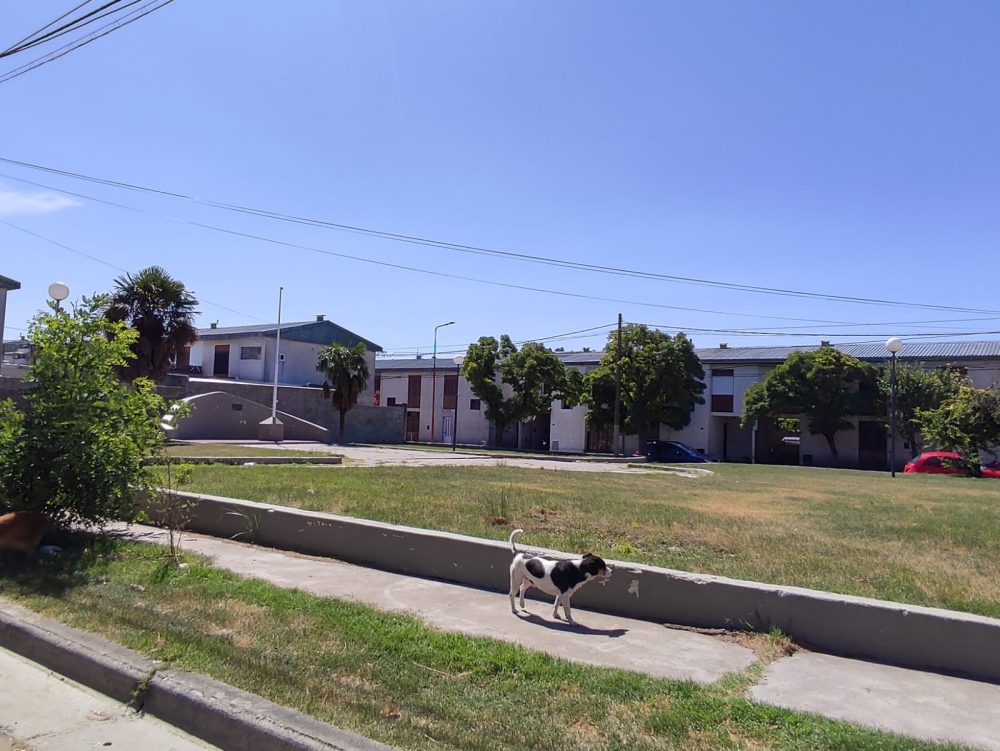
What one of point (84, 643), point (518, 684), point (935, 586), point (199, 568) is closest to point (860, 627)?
point (935, 586)

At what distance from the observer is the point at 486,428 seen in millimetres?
63344

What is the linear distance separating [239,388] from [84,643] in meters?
41.6

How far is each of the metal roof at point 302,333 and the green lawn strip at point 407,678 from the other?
49942 millimetres

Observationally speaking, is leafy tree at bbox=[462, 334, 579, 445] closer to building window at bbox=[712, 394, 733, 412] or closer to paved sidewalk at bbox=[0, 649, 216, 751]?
building window at bbox=[712, 394, 733, 412]

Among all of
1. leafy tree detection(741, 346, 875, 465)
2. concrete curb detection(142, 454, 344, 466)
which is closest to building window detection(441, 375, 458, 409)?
leafy tree detection(741, 346, 875, 465)

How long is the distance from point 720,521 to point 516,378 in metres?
43.7

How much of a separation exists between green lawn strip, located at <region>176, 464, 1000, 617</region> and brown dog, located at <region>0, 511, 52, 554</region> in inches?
137

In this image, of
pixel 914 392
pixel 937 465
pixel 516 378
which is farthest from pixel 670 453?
pixel 937 465

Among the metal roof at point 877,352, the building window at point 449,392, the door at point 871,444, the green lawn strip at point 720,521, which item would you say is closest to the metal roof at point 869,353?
the metal roof at point 877,352

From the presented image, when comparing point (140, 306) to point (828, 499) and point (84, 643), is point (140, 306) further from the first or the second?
point (84, 643)

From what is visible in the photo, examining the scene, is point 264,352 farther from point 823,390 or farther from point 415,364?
point 823,390

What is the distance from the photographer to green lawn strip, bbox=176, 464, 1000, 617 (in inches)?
299

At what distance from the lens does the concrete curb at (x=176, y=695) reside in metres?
4.20

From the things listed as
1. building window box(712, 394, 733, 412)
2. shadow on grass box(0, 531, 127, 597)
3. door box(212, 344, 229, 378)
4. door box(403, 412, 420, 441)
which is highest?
door box(212, 344, 229, 378)
